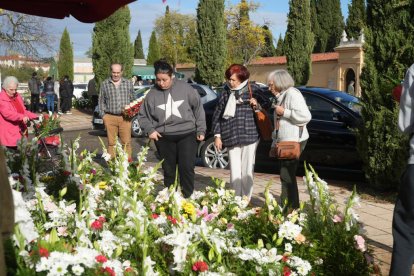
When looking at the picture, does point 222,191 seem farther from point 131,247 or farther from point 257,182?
point 257,182

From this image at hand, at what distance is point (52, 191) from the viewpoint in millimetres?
5598

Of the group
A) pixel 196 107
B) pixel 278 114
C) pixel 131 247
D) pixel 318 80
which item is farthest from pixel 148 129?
pixel 318 80

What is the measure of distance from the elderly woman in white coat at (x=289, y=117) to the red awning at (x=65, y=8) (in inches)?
108

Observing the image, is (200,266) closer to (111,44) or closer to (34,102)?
(111,44)

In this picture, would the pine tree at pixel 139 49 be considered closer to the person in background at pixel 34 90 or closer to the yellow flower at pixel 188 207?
the person in background at pixel 34 90

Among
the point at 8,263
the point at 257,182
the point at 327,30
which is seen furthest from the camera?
the point at 327,30

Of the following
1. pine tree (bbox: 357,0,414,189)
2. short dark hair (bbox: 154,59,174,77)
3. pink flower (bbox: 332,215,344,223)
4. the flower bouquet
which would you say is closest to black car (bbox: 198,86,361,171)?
pine tree (bbox: 357,0,414,189)

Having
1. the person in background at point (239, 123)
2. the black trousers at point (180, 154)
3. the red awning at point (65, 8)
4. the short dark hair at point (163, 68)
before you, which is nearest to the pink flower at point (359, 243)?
the red awning at point (65, 8)

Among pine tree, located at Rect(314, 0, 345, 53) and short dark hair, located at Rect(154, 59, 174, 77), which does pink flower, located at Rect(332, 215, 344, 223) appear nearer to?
short dark hair, located at Rect(154, 59, 174, 77)

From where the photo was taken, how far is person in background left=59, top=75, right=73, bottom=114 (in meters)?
29.8

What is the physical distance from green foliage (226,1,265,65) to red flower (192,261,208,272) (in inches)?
1796

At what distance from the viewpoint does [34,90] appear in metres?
29.4

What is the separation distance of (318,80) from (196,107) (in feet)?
129

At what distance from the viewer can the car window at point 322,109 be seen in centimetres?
969
